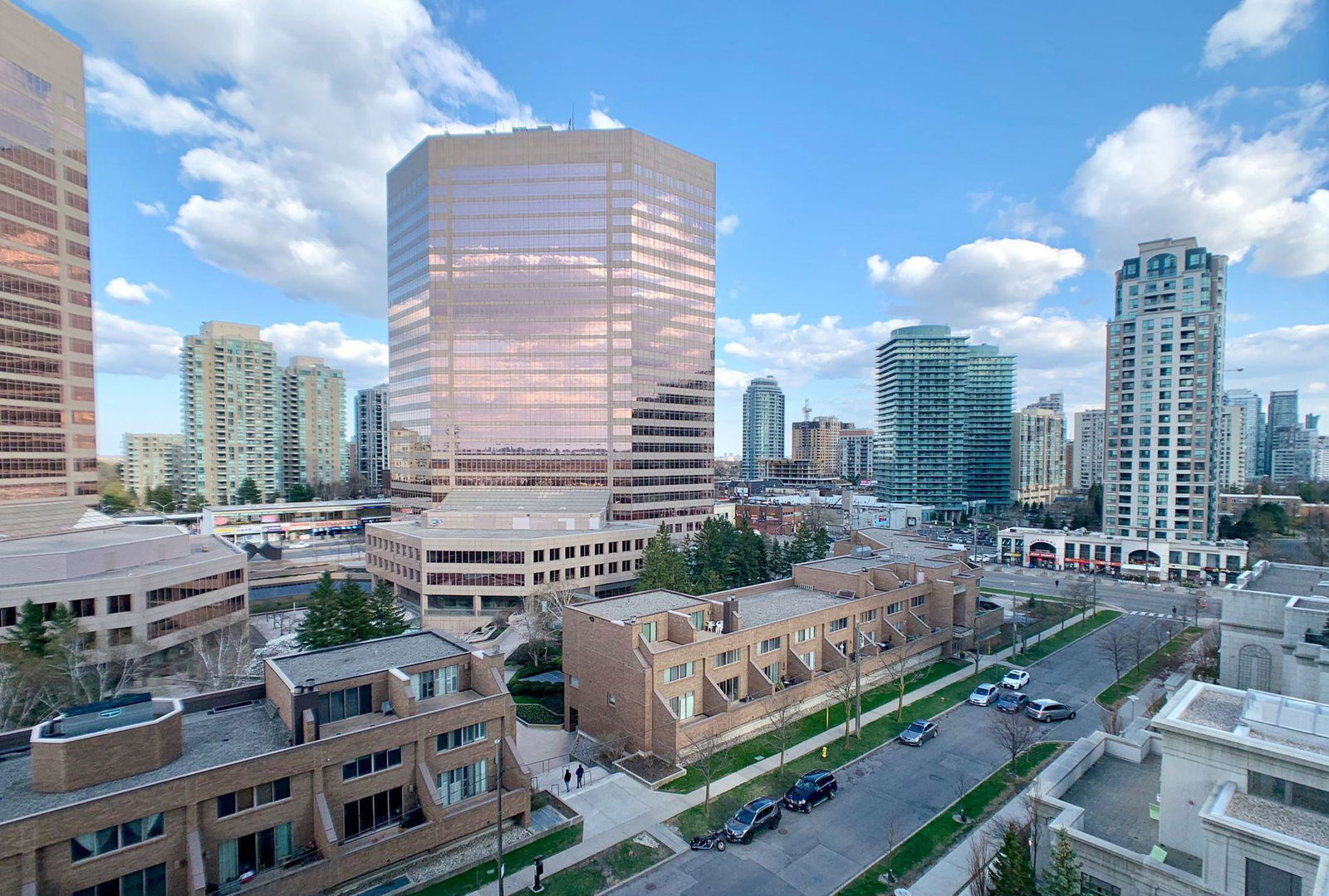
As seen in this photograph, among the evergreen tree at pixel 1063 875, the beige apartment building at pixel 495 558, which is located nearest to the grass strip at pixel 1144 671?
the evergreen tree at pixel 1063 875

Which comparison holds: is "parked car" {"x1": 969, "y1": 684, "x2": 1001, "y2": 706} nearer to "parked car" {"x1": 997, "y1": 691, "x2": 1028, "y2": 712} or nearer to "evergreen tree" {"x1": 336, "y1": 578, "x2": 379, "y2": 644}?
"parked car" {"x1": 997, "y1": 691, "x2": 1028, "y2": 712}

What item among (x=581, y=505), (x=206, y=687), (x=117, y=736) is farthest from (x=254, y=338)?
(x=117, y=736)

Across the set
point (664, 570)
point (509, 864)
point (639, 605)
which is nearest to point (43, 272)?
point (664, 570)

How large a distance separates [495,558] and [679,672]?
115 ft

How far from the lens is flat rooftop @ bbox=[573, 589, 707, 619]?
3600 cm

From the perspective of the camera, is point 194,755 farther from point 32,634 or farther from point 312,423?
point 312,423

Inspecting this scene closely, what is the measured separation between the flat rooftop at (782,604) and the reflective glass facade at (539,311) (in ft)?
136

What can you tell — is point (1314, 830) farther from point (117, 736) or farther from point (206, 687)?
point (206, 687)

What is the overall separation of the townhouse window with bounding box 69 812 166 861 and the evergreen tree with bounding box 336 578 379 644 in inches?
→ 839

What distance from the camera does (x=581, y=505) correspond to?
8181 cm

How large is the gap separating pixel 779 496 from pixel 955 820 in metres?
143

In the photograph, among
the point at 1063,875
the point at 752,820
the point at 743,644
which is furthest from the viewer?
the point at 743,644

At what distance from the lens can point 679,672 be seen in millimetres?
33406

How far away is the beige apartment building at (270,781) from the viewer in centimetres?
1803
